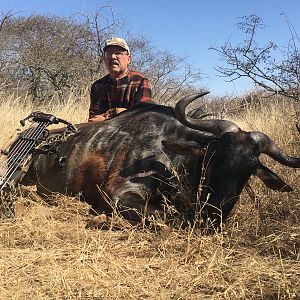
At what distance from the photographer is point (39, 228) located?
3.64 meters

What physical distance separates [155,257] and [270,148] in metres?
1.39

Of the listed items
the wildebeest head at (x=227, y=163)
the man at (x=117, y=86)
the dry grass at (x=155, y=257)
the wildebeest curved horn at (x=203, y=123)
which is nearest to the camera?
the dry grass at (x=155, y=257)

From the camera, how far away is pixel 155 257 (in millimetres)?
3031

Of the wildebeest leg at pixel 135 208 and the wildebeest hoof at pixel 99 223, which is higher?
the wildebeest leg at pixel 135 208

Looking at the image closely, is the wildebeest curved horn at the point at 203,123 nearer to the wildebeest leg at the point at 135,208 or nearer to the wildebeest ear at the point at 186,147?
the wildebeest ear at the point at 186,147

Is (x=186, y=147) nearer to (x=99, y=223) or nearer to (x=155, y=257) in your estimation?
(x=99, y=223)

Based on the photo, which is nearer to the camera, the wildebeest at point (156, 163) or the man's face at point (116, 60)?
the wildebeest at point (156, 163)

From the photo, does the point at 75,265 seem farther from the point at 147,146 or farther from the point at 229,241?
the point at 147,146

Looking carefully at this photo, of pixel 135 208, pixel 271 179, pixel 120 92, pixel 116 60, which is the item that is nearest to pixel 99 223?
pixel 135 208

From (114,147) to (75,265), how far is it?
1897 millimetres

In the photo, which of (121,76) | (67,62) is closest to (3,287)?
(121,76)

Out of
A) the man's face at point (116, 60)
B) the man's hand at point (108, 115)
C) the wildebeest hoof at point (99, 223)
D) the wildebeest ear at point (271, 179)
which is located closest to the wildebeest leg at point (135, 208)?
the wildebeest hoof at point (99, 223)

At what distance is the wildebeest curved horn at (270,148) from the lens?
3.59 metres

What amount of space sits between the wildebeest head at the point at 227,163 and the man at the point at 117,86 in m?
2.05
